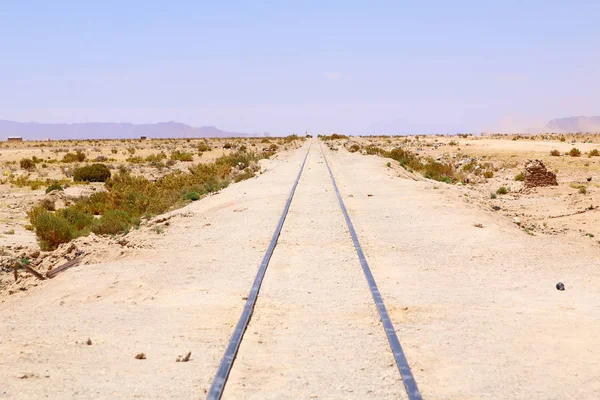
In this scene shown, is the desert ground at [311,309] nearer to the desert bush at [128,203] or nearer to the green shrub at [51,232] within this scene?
the green shrub at [51,232]

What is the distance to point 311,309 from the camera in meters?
9.05

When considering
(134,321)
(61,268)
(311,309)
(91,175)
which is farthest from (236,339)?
(91,175)

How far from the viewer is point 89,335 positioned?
8164mm

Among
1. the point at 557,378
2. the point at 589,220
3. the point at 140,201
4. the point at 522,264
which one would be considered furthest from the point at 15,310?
the point at 589,220

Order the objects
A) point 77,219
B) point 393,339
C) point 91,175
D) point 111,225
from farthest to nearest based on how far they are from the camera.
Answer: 1. point 91,175
2. point 77,219
3. point 111,225
4. point 393,339

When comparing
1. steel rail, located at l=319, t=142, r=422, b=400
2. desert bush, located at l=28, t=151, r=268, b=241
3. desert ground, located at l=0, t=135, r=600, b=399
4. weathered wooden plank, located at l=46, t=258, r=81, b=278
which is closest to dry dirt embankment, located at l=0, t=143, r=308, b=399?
desert ground, located at l=0, t=135, r=600, b=399

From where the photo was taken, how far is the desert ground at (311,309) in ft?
21.6

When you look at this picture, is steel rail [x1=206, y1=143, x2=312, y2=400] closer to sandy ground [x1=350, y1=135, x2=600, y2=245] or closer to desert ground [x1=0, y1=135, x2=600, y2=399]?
desert ground [x1=0, y1=135, x2=600, y2=399]

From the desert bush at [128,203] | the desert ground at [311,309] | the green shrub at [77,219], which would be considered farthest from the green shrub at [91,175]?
the desert ground at [311,309]

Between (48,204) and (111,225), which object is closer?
(111,225)

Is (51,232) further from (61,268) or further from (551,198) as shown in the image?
(551,198)

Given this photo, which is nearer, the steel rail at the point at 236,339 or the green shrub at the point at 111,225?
the steel rail at the point at 236,339

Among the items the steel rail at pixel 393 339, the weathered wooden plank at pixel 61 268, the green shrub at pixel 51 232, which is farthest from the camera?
the green shrub at pixel 51 232

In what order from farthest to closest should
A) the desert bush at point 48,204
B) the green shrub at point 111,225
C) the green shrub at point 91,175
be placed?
the green shrub at point 91,175 < the desert bush at point 48,204 < the green shrub at point 111,225
